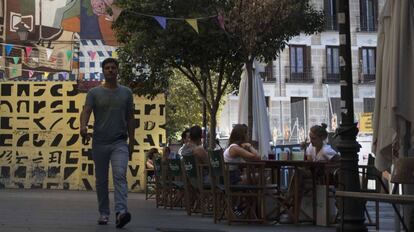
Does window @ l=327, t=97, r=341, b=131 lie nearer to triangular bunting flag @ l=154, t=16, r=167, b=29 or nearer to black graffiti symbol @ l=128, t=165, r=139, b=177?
black graffiti symbol @ l=128, t=165, r=139, b=177

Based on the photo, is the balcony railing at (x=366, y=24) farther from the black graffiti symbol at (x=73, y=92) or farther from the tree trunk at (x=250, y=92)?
the tree trunk at (x=250, y=92)

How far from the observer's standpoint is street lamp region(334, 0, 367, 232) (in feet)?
25.8

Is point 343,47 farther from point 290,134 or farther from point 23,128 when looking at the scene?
point 290,134

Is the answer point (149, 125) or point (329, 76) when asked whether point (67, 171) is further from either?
point (329, 76)

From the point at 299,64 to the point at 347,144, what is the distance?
127ft

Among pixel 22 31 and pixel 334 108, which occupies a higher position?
pixel 22 31

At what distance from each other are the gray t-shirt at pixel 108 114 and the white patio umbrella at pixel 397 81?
3.13m

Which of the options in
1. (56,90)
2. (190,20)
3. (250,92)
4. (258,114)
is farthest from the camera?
(56,90)

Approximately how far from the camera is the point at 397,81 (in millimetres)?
6852

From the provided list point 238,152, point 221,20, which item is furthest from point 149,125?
point 238,152

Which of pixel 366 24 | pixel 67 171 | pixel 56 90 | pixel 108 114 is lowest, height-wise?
pixel 67 171

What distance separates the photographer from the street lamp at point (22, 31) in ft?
92.3

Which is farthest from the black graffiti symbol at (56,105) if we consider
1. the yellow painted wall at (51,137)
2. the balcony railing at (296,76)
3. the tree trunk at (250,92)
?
the balcony railing at (296,76)

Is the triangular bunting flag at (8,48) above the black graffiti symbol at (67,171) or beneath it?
above
